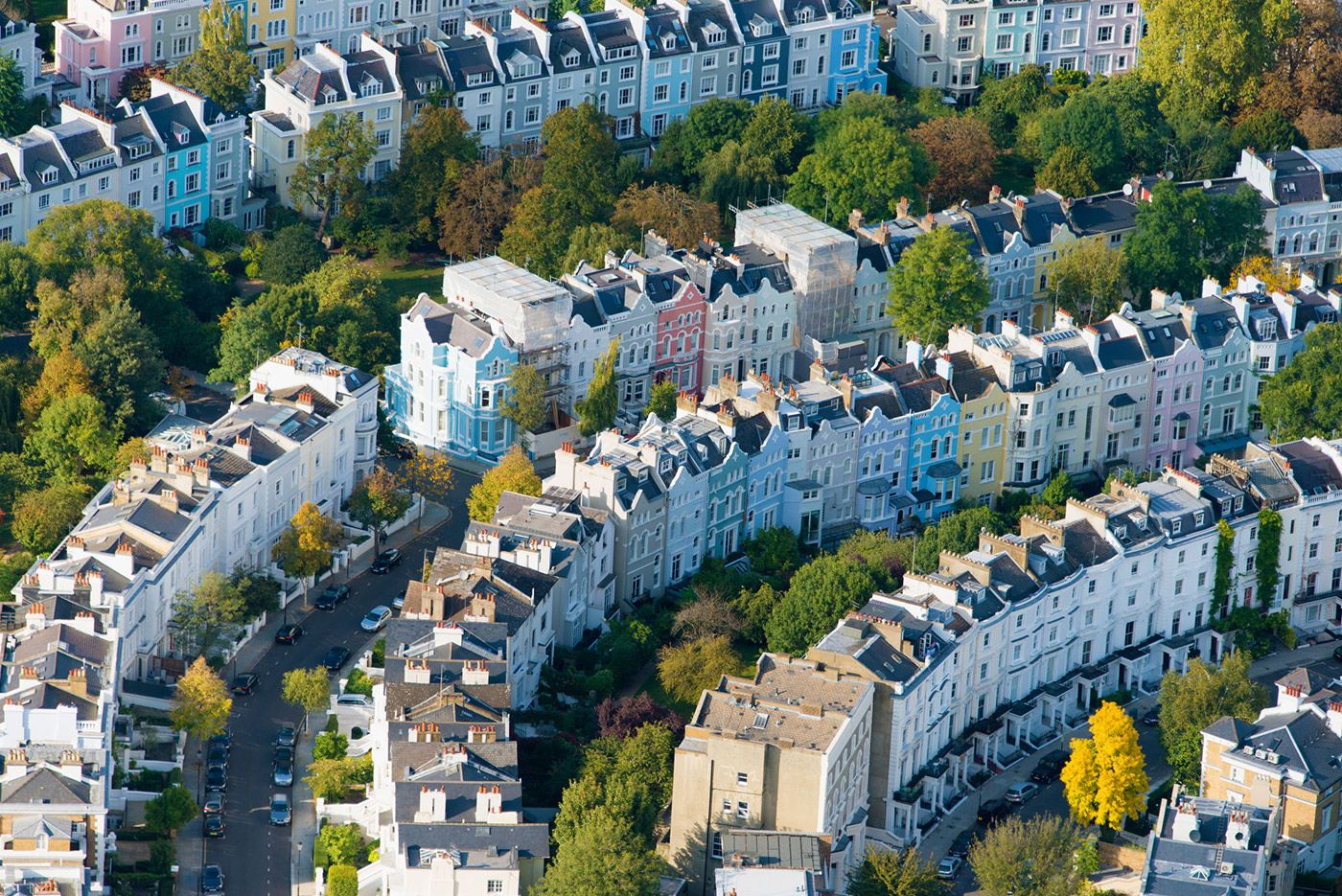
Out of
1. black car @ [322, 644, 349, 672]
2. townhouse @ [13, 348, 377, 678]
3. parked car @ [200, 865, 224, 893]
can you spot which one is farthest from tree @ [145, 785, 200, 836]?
black car @ [322, 644, 349, 672]

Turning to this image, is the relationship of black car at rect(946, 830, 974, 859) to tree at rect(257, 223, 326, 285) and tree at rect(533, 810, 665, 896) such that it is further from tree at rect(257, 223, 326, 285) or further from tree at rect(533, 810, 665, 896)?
tree at rect(257, 223, 326, 285)

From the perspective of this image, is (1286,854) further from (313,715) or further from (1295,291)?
(1295,291)

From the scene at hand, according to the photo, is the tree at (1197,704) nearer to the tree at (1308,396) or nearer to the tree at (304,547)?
the tree at (1308,396)

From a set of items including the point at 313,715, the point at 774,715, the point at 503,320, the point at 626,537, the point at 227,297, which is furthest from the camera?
the point at 227,297

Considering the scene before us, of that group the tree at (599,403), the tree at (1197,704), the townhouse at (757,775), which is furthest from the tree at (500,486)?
the tree at (1197,704)

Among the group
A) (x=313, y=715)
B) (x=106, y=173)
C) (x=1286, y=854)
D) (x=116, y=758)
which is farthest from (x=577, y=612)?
(x=106, y=173)
